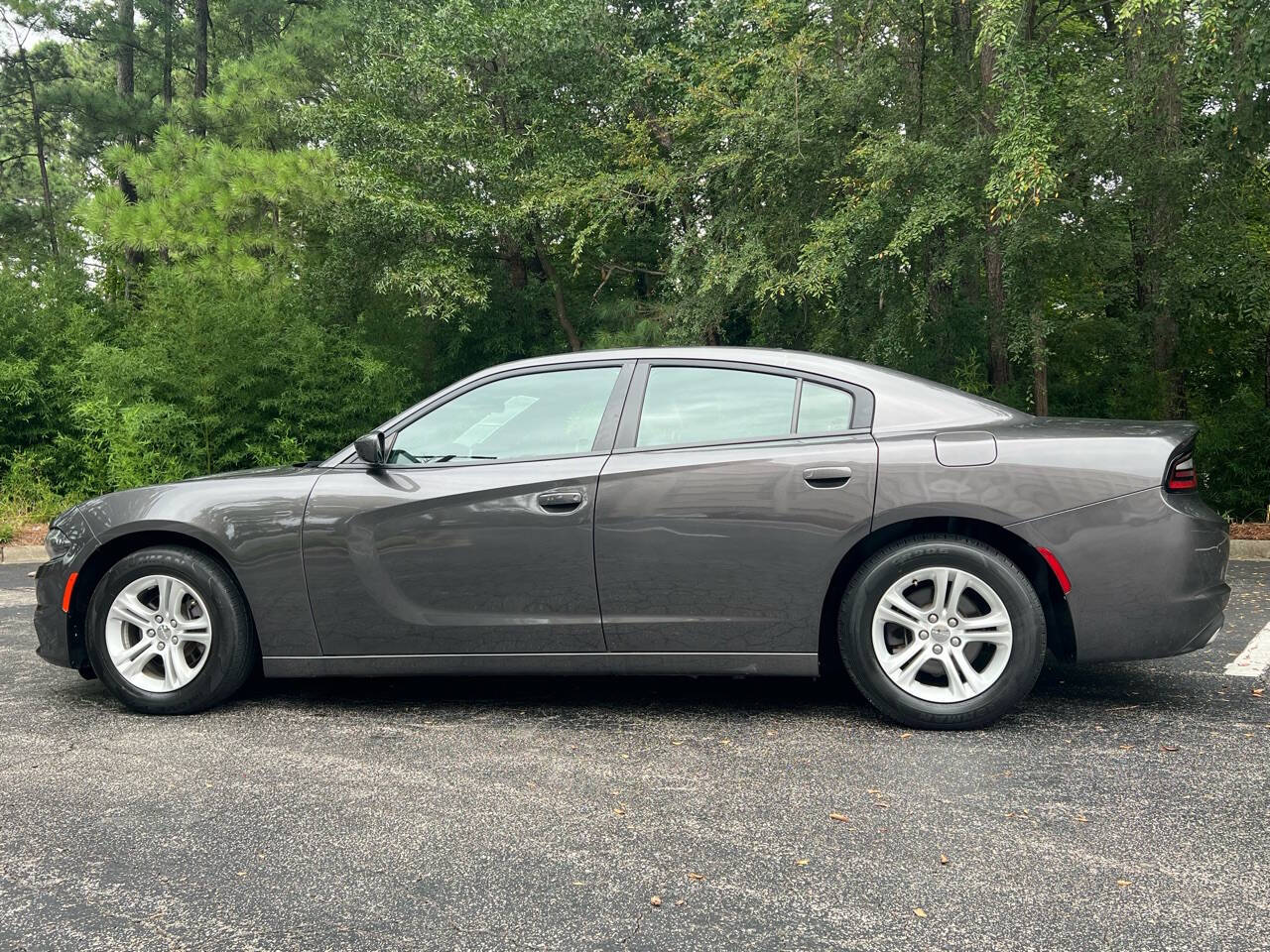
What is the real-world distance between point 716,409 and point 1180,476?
1837 millimetres

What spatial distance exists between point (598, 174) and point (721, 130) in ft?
8.04

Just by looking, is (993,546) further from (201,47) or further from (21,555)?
(201,47)

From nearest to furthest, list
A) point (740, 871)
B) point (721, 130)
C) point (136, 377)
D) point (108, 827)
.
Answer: point (740, 871)
point (108, 827)
point (136, 377)
point (721, 130)

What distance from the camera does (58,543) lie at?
15.9 ft

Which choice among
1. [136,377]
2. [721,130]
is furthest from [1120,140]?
[136,377]

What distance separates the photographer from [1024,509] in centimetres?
419

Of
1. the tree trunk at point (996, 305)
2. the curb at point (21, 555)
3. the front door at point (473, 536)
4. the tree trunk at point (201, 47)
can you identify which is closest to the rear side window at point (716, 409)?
the front door at point (473, 536)

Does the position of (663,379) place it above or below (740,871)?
above

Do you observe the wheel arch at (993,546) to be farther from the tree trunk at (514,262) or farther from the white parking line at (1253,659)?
the tree trunk at (514,262)

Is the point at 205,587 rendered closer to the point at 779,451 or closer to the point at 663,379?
the point at 663,379

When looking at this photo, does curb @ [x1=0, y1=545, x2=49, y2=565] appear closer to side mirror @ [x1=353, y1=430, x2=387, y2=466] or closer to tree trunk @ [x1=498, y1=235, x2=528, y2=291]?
side mirror @ [x1=353, y1=430, x2=387, y2=466]

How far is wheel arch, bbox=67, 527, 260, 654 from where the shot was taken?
4762 mm

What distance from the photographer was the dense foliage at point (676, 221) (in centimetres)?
1148

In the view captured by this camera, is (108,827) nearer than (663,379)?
Yes
